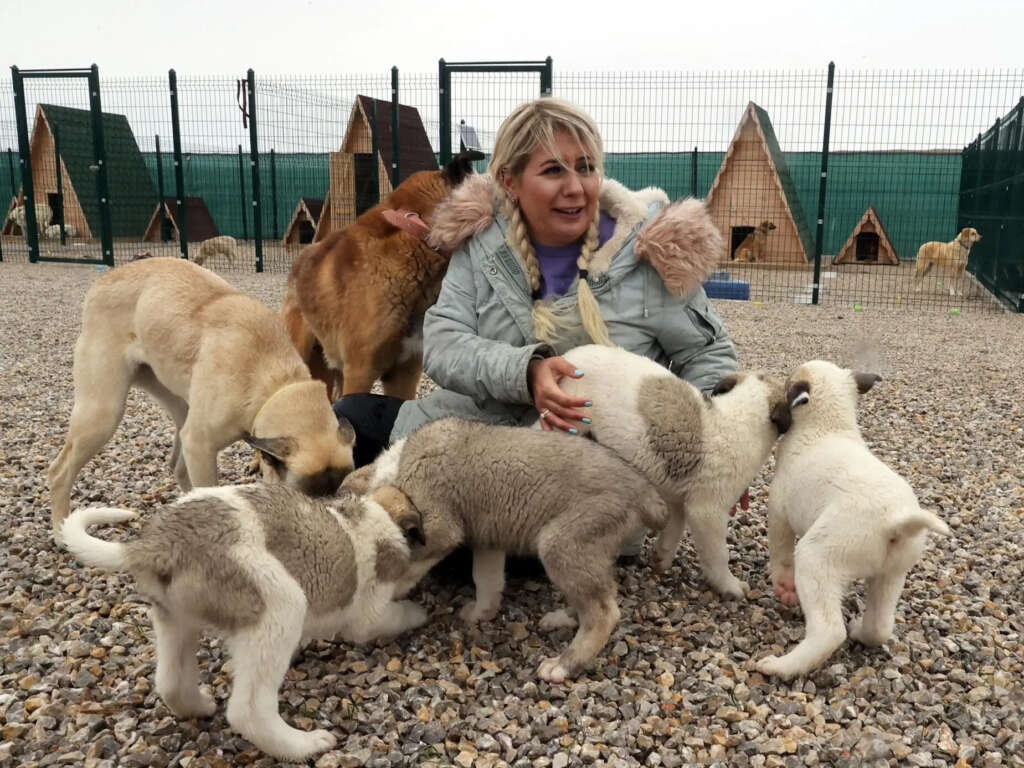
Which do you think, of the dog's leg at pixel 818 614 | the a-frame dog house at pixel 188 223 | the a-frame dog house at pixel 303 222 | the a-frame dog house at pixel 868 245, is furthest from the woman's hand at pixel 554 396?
the a-frame dog house at pixel 188 223

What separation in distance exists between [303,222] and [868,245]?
13.0m

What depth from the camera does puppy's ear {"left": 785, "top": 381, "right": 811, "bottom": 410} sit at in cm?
314

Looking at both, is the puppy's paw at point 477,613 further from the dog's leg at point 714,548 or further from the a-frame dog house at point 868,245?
the a-frame dog house at point 868,245

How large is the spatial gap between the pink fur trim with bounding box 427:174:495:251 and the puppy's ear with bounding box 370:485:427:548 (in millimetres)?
1345

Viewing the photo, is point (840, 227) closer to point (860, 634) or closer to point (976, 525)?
point (976, 525)

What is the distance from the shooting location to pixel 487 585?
10.3 ft

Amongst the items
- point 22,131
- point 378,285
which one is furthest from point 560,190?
point 22,131

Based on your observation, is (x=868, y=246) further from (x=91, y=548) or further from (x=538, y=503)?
(x=91, y=548)

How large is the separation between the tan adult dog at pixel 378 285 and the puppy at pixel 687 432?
1454mm

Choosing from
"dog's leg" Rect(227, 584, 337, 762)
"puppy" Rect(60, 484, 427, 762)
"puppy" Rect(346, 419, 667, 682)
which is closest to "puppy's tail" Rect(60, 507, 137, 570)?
"puppy" Rect(60, 484, 427, 762)

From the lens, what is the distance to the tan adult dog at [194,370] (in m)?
3.44

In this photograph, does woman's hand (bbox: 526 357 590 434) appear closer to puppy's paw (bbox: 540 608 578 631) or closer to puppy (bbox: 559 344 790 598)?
puppy (bbox: 559 344 790 598)

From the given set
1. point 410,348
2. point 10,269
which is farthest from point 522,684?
point 10,269

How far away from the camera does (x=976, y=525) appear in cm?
412
